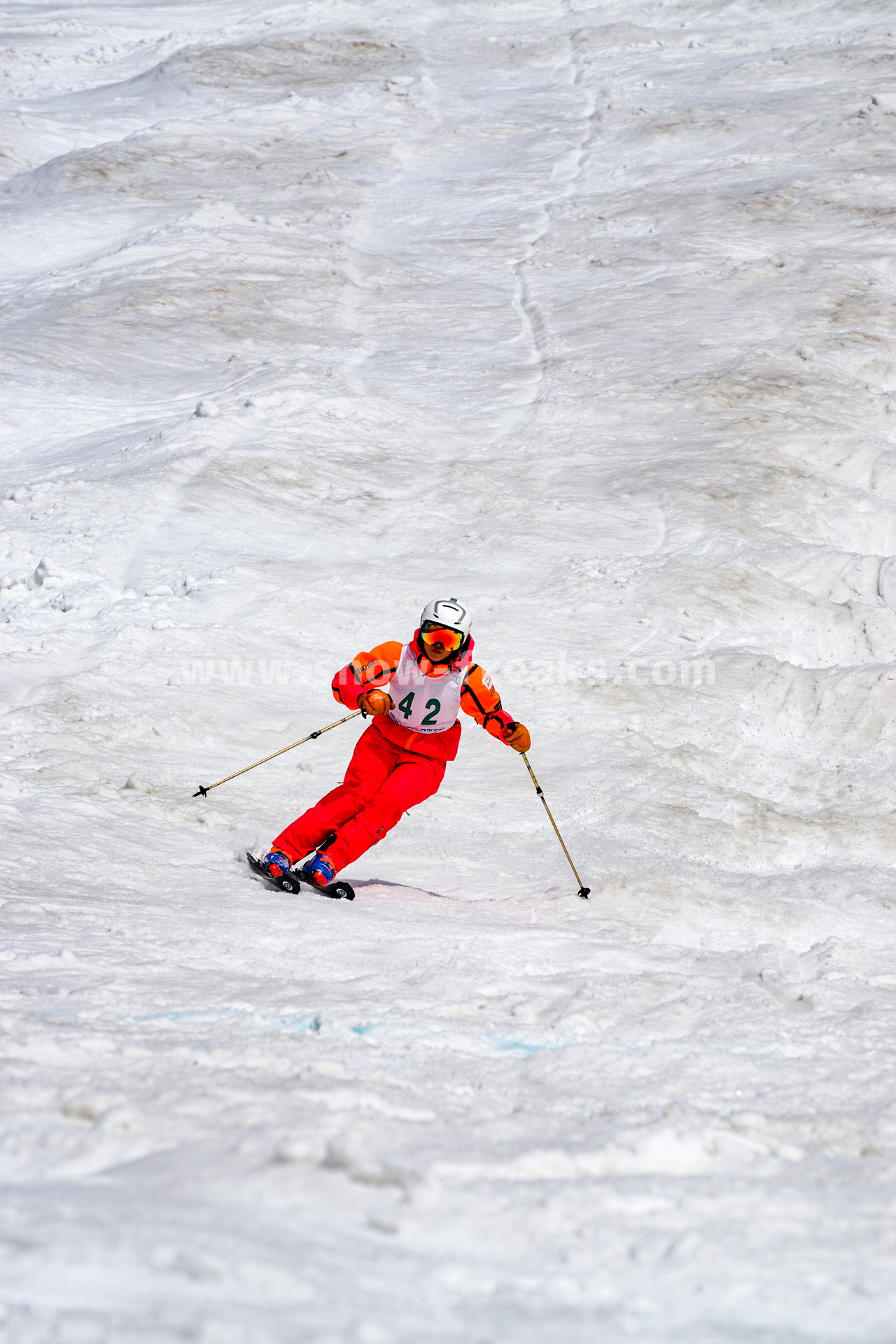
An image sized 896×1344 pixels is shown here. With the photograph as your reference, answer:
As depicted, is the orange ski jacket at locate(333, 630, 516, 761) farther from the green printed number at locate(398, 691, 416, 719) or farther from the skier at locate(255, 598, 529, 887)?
the green printed number at locate(398, 691, 416, 719)

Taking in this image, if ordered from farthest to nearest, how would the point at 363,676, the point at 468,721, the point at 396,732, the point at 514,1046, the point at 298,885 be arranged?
the point at 468,721, the point at 396,732, the point at 363,676, the point at 298,885, the point at 514,1046

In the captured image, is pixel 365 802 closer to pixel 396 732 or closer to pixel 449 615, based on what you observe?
pixel 396 732

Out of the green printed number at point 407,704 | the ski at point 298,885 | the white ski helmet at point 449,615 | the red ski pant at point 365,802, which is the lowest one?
the ski at point 298,885

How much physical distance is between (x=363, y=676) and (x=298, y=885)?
126cm

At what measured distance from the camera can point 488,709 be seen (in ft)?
23.5

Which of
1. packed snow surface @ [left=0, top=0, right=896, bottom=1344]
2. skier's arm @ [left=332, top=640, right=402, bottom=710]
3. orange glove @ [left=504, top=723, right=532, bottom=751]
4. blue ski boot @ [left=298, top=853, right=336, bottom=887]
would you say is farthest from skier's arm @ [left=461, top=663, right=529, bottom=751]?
blue ski boot @ [left=298, top=853, right=336, bottom=887]

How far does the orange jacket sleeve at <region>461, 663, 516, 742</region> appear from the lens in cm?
712

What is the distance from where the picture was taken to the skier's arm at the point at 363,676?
22.7 feet

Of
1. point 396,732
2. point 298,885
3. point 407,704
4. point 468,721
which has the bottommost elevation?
point 298,885

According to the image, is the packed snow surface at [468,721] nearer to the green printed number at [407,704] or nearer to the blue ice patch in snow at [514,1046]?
the blue ice patch in snow at [514,1046]

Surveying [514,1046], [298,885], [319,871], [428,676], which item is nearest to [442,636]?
[428,676]

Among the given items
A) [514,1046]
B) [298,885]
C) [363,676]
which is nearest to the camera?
[514,1046]

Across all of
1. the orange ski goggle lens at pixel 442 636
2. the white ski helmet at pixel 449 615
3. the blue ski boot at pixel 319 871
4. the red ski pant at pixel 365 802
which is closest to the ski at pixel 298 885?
the blue ski boot at pixel 319 871

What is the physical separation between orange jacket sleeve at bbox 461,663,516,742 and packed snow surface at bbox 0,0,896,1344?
1.02 metres
